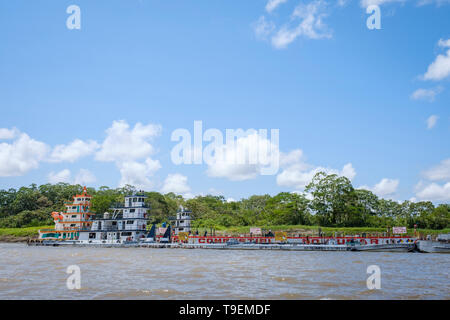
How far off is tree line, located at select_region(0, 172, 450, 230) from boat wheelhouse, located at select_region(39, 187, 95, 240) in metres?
11.5

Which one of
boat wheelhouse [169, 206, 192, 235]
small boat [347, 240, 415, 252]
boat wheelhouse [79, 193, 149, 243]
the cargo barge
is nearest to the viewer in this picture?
small boat [347, 240, 415, 252]

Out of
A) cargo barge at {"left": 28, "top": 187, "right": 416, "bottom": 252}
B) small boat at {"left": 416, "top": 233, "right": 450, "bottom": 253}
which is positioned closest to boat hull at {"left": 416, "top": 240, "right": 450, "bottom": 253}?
small boat at {"left": 416, "top": 233, "right": 450, "bottom": 253}

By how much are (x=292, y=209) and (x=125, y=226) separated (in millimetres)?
39008

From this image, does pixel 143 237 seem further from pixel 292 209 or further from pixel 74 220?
pixel 292 209

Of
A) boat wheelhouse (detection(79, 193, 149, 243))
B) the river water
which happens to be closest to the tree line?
boat wheelhouse (detection(79, 193, 149, 243))

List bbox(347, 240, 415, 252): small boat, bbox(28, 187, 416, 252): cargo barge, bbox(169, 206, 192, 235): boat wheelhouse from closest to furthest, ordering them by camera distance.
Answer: bbox(347, 240, 415, 252): small boat, bbox(28, 187, 416, 252): cargo barge, bbox(169, 206, 192, 235): boat wheelhouse

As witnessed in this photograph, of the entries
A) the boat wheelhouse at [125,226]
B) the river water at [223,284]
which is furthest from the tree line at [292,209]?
the river water at [223,284]

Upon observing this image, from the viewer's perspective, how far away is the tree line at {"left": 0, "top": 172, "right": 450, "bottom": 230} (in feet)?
277

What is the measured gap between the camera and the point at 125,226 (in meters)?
68.6

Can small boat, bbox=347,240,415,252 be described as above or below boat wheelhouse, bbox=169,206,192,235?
below

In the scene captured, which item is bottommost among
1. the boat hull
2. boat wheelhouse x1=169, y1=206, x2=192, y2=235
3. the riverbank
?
the riverbank

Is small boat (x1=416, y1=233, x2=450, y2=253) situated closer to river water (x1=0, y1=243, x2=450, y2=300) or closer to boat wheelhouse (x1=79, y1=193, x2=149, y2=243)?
river water (x1=0, y1=243, x2=450, y2=300)

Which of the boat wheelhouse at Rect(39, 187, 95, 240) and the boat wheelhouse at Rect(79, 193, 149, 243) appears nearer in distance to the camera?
the boat wheelhouse at Rect(79, 193, 149, 243)
